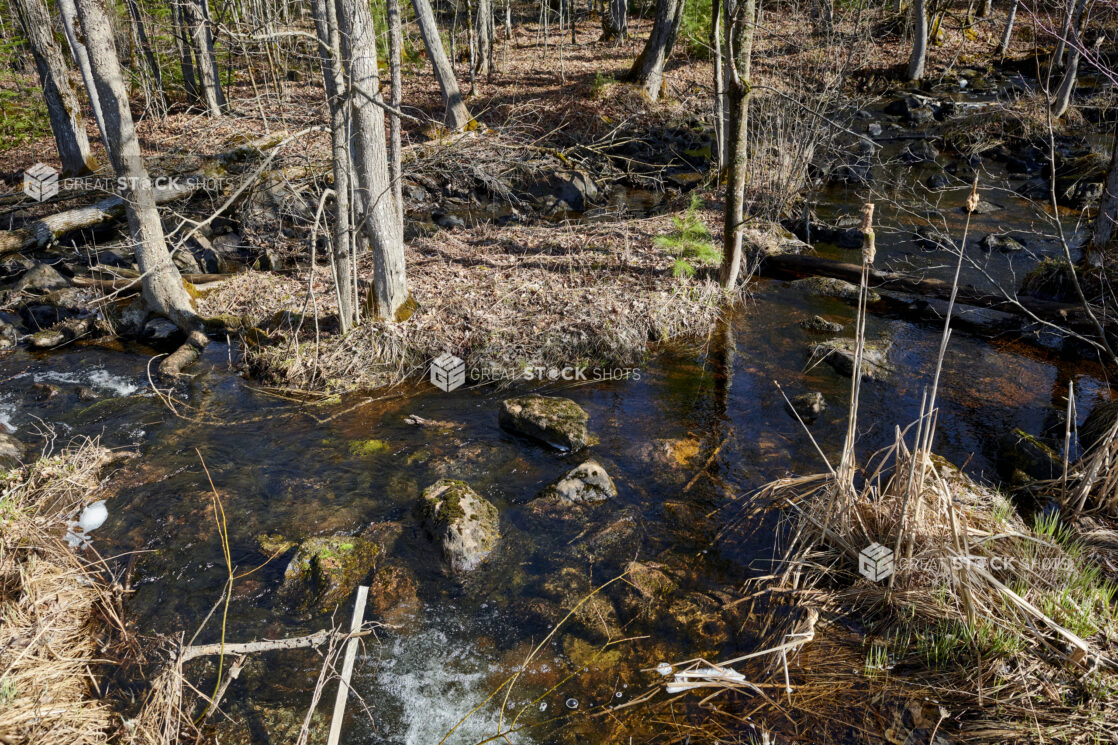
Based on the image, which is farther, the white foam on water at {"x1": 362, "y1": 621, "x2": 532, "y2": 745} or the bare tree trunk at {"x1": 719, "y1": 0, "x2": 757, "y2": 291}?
the bare tree trunk at {"x1": 719, "y1": 0, "x2": 757, "y2": 291}

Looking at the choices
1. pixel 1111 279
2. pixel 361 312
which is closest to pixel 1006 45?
pixel 1111 279

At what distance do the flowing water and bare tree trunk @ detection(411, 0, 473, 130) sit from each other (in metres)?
9.08

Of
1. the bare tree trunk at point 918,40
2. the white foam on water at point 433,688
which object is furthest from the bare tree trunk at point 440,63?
the bare tree trunk at point 918,40

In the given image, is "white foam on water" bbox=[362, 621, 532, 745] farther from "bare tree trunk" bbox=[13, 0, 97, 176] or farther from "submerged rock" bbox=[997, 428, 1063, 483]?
Answer: "bare tree trunk" bbox=[13, 0, 97, 176]

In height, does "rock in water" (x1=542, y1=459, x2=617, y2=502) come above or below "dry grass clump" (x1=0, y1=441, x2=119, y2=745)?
below

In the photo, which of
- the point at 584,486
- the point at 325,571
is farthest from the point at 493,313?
the point at 325,571

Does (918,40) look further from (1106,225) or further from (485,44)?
(1106,225)

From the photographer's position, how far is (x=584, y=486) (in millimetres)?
6184

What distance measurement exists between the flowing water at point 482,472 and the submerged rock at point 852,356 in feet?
0.43

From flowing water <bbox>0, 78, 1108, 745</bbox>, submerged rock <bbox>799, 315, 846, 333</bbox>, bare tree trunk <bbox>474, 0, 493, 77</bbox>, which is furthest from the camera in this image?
bare tree trunk <bbox>474, 0, 493, 77</bbox>

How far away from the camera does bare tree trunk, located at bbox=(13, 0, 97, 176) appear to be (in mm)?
13398

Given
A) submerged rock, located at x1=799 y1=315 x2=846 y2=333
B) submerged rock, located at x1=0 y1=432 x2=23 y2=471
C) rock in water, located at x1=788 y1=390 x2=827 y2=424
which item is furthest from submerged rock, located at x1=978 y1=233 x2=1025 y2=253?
submerged rock, located at x1=0 y1=432 x2=23 y2=471

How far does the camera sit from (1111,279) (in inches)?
336

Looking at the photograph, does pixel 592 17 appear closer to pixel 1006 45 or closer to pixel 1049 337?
pixel 1006 45
